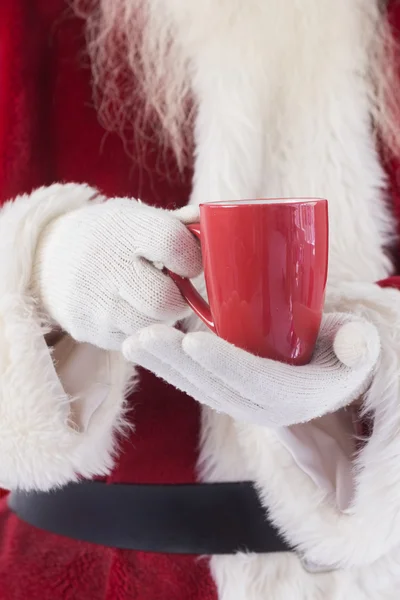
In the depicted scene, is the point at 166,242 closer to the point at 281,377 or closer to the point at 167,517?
the point at 281,377

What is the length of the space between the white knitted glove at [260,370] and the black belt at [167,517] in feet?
0.60

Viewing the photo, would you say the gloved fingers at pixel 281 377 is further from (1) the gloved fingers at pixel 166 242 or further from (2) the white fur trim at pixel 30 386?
(2) the white fur trim at pixel 30 386

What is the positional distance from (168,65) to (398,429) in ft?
1.42

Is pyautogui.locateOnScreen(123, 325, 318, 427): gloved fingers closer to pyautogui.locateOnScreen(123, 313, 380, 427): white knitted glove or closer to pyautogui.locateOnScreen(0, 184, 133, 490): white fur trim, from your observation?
pyautogui.locateOnScreen(123, 313, 380, 427): white knitted glove

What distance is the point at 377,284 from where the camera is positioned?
554 millimetres

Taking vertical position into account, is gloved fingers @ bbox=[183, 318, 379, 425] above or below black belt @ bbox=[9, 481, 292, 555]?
above

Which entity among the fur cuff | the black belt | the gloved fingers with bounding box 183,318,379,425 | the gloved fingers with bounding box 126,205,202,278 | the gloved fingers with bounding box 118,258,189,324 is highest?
the gloved fingers with bounding box 126,205,202,278

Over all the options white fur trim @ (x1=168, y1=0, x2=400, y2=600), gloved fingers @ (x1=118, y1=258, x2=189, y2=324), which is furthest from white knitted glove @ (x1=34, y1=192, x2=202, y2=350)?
white fur trim @ (x1=168, y1=0, x2=400, y2=600)

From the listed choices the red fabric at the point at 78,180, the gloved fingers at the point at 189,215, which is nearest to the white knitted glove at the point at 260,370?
the gloved fingers at the point at 189,215

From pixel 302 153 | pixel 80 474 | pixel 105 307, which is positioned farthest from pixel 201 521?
pixel 302 153

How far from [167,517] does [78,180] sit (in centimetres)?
38

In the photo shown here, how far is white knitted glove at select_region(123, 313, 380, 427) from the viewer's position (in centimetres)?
36

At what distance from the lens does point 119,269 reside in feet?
1.43

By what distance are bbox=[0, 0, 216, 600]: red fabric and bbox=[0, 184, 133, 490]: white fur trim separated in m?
0.09
